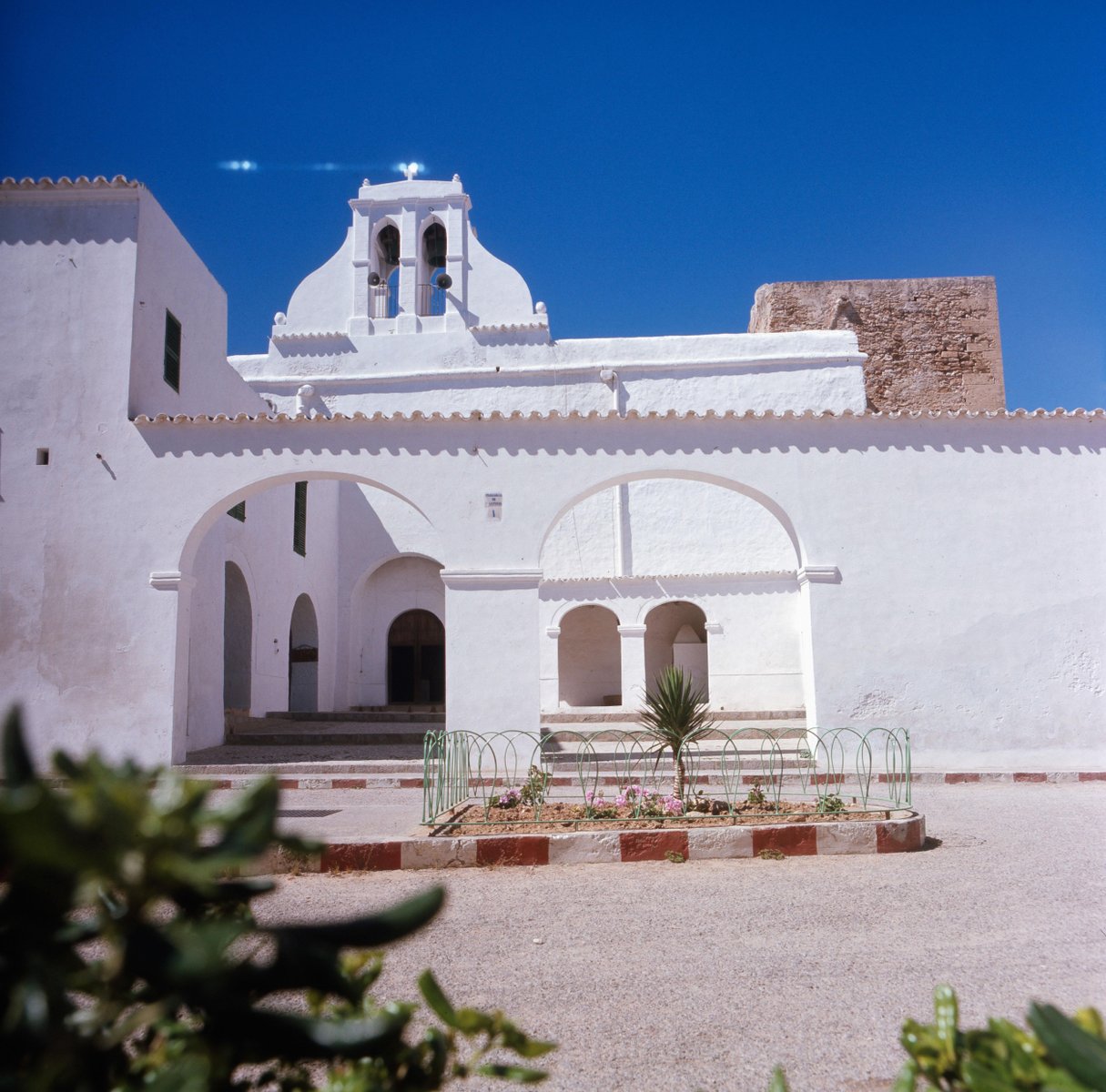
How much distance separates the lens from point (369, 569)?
20.0m

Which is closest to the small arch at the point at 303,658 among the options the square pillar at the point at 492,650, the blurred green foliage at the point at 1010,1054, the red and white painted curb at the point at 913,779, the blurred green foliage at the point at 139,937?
the red and white painted curb at the point at 913,779

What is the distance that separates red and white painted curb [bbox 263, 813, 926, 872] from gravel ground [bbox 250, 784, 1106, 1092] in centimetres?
14

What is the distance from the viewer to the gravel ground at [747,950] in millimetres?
3234

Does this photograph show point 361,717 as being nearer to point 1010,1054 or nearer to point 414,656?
point 414,656

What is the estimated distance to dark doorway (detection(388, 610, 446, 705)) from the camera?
802 inches

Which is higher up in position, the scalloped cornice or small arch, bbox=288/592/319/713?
the scalloped cornice

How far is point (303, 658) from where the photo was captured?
1834 centimetres

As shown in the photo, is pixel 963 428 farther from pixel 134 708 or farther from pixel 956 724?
pixel 134 708

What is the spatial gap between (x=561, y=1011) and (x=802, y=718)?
13.4 metres

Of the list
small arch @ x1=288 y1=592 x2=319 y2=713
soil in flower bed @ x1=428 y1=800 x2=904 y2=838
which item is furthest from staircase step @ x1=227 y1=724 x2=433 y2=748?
soil in flower bed @ x1=428 y1=800 x2=904 y2=838

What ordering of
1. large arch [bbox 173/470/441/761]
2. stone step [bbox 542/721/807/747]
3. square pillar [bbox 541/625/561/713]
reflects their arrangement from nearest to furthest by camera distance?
large arch [bbox 173/470/441/761]
stone step [bbox 542/721/807/747]
square pillar [bbox 541/625/561/713]

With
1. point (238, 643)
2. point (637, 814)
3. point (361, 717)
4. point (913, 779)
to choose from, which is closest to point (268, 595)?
point (238, 643)

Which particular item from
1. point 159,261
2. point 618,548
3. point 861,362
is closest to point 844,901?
point 159,261

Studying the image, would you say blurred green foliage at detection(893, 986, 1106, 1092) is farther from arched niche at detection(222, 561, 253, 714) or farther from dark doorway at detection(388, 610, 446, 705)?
dark doorway at detection(388, 610, 446, 705)
